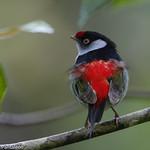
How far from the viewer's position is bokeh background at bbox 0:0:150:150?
524cm

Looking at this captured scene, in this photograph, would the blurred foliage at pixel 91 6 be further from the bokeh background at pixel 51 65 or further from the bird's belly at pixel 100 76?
the bokeh background at pixel 51 65

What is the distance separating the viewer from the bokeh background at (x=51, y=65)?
5238 millimetres

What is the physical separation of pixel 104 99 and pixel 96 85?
0.07m

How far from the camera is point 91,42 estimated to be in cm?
354

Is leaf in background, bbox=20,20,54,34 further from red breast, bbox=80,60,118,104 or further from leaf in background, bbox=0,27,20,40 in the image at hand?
red breast, bbox=80,60,118,104

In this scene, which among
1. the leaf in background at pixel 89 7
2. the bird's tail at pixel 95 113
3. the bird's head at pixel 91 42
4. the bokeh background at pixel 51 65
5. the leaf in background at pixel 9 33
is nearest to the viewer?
the leaf in background at pixel 89 7

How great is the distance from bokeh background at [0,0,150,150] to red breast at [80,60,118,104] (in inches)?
80.8

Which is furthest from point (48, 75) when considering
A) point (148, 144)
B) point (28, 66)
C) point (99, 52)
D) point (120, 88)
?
point (120, 88)

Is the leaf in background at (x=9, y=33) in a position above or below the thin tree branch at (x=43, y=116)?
above

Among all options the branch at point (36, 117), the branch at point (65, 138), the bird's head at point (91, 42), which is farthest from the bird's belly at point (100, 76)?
the bird's head at point (91, 42)

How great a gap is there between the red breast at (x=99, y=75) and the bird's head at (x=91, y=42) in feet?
1.49

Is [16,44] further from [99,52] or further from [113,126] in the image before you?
[113,126]

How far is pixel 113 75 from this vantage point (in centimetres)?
283

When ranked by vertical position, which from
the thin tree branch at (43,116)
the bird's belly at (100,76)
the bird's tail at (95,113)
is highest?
the bird's belly at (100,76)
